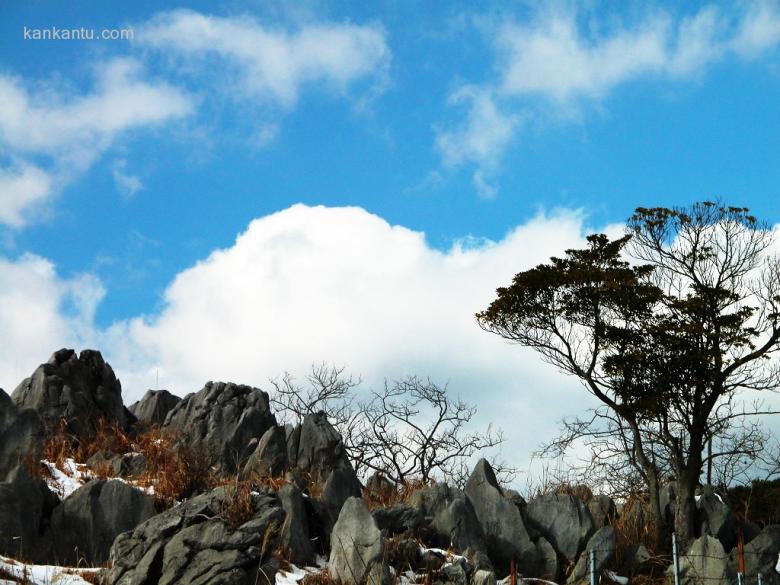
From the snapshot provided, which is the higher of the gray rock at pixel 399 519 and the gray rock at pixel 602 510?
the gray rock at pixel 602 510

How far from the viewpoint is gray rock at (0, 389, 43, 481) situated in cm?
1267

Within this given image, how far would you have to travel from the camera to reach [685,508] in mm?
18328

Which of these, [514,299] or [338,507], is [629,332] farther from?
[338,507]

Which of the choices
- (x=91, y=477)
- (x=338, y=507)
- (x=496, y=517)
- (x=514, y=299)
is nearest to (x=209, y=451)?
(x=91, y=477)

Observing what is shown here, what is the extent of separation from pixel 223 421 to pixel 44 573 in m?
7.06

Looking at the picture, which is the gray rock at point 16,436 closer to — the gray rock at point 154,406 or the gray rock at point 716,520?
the gray rock at point 154,406

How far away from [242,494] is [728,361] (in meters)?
13.1

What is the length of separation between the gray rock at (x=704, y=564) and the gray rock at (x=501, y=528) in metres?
2.39

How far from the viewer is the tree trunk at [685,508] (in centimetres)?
1773

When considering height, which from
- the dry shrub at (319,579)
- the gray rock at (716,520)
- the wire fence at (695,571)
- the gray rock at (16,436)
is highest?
the gray rock at (16,436)

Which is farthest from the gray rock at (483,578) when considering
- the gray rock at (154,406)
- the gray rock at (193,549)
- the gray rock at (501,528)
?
the gray rock at (154,406)

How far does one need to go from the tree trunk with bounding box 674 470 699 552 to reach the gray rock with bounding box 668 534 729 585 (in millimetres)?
3570

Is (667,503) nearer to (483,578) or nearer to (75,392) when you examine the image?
(483,578)

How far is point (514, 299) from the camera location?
20.3m
